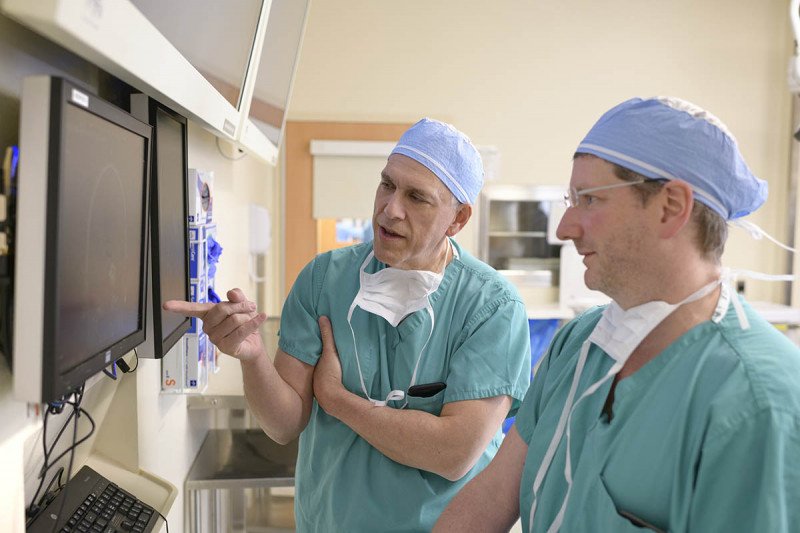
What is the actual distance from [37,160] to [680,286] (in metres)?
0.82

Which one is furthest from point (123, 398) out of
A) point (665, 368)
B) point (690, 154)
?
point (690, 154)

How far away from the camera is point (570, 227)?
1008 millimetres

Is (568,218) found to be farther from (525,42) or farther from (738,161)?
(525,42)

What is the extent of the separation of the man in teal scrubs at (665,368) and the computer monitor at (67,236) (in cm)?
66

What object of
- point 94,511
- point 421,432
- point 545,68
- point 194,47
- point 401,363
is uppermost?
point 545,68

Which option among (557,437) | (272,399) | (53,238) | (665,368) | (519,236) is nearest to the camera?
(53,238)

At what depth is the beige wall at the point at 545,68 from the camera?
4.46 m

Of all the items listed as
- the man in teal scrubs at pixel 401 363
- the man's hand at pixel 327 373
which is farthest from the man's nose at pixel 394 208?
the man's hand at pixel 327 373

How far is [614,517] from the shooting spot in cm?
87

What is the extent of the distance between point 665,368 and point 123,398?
1079mm

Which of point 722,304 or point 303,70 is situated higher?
point 303,70

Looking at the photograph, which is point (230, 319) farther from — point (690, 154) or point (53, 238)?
point (690, 154)

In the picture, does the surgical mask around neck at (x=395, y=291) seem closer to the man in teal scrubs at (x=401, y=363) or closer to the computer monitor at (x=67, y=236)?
the man in teal scrubs at (x=401, y=363)

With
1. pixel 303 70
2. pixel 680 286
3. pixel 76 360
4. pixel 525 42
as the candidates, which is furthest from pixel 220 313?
pixel 525 42
